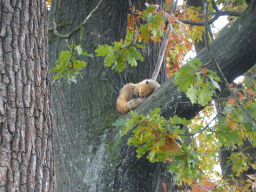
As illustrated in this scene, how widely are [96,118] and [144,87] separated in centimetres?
93

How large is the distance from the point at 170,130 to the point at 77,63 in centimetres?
111

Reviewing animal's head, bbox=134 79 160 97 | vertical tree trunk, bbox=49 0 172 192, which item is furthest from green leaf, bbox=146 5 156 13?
animal's head, bbox=134 79 160 97

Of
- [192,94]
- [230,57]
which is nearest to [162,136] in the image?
[192,94]

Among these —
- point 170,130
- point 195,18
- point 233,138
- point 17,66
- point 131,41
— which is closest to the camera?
point 17,66

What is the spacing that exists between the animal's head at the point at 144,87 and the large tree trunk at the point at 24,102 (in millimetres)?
1720

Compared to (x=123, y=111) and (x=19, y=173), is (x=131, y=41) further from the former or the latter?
(x=19, y=173)

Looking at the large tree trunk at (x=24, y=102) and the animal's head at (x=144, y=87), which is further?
the animal's head at (x=144, y=87)

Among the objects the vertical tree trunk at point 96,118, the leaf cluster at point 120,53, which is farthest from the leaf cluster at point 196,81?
the vertical tree trunk at point 96,118

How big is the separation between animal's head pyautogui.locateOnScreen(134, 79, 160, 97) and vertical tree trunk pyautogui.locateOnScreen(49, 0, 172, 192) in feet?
0.33

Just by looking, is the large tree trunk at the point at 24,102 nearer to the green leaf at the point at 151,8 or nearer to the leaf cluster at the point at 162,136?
the leaf cluster at the point at 162,136

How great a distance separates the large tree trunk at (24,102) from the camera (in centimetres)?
143

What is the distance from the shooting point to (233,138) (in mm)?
2184

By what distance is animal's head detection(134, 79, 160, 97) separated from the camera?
11.1ft

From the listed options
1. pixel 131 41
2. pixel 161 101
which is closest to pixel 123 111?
pixel 161 101
